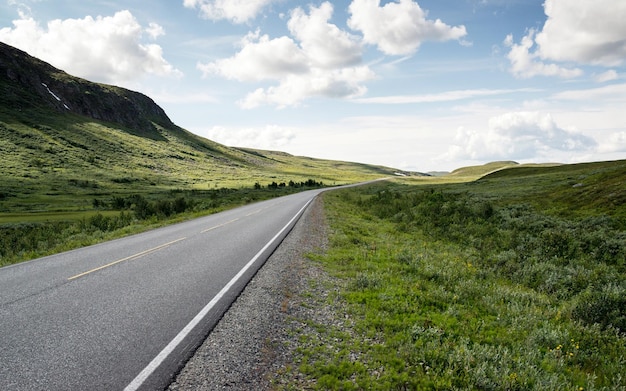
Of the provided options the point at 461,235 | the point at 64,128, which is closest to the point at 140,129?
the point at 64,128

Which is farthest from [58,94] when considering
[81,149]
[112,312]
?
[112,312]

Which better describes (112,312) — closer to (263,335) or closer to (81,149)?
(263,335)

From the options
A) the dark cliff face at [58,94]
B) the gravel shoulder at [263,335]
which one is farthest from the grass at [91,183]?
the gravel shoulder at [263,335]

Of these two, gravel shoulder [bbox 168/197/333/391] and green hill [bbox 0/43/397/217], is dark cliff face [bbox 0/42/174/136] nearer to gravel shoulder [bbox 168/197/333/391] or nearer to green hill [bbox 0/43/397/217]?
green hill [bbox 0/43/397/217]

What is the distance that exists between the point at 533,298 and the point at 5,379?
10233 mm

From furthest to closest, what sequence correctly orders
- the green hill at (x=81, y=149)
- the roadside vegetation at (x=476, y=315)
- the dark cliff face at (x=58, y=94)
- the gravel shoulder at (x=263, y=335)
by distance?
the dark cliff face at (x=58, y=94), the green hill at (x=81, y=149), the roadside vegetation at (x=476, y=315), the gravel shoulder at (x=263, y=335)

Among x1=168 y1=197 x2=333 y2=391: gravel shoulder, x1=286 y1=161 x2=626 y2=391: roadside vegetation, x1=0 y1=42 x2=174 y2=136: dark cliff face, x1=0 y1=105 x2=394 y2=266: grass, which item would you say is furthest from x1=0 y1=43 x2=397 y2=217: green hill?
x1=286 y1=161 x2=626 y2=391: roadside vegetation

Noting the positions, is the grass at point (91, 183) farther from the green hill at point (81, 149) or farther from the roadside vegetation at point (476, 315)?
the roadside vegetation at point (476, 315)

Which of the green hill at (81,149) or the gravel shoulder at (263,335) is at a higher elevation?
the green hill at (81,149)

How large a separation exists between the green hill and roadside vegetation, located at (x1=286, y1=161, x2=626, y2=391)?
4560 cm

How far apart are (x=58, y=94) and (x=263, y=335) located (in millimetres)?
181250

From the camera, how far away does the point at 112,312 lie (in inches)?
269

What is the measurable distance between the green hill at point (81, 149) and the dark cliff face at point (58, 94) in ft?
1.34

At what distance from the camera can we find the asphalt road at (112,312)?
188 inches
